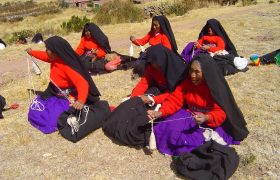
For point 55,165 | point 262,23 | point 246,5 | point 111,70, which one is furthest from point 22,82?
point 246,5

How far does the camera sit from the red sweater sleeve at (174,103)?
5.22 metres

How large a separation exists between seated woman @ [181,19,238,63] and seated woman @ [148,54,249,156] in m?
3.24

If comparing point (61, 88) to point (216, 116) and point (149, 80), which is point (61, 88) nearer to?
point (149, 80)

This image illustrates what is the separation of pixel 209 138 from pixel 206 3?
2019 centimetres

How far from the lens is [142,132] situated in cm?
532

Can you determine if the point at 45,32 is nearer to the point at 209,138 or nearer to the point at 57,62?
the point at 57,62

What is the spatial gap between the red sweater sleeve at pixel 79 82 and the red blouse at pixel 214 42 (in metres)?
3.61

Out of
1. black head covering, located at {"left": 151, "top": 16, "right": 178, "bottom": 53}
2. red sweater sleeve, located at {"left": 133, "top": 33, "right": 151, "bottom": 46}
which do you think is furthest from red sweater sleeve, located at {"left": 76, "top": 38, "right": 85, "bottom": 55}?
black head covering, located at {"left": 151, "top": 16, "right": 178, "bottom": 53}

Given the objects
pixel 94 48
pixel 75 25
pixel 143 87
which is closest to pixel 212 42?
pixel 94 48

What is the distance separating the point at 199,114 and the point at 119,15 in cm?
1584

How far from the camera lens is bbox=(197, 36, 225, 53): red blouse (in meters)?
8.38

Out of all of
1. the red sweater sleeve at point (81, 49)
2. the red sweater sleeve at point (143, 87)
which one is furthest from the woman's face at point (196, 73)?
the red sweater sleeve at point (81, 49)

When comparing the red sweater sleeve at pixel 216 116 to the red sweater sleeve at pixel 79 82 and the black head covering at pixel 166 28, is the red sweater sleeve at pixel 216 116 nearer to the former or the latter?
the red sweater sleeve at pixel 79 82

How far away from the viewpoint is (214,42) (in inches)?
336
